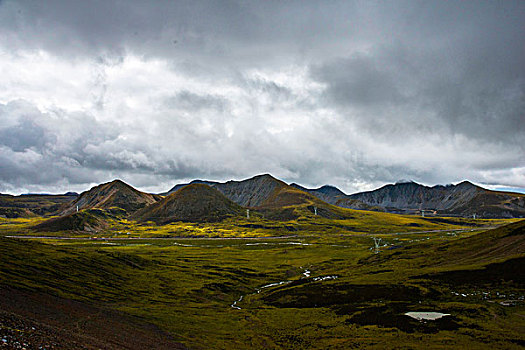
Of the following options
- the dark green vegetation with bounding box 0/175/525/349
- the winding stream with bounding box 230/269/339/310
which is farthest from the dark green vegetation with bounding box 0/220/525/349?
the winding stream with bounding box 230/269/339/310

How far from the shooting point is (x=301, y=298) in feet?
331

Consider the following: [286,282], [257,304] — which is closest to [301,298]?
[257,304]

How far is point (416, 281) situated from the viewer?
105 metres

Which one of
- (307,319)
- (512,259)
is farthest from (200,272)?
(512,259)

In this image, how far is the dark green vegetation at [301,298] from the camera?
6166 centimetres

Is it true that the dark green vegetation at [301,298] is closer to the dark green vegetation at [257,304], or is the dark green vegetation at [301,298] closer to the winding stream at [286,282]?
the dark green vegetation at [257,304]

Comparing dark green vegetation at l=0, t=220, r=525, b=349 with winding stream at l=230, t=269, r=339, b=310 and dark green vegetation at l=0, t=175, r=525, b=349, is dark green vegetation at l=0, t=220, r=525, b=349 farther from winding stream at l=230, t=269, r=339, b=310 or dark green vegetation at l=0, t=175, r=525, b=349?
winding stream at l=230, t=269, r=339, b=310

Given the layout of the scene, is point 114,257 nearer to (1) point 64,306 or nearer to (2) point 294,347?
(1) point 64,306

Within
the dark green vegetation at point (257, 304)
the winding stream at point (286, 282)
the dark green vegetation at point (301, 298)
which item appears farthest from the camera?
the winding stream at point (286, 282)

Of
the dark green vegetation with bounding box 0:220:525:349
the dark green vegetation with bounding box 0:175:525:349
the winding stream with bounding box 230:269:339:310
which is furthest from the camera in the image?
the winding stream with bounding box 230:269:339:310

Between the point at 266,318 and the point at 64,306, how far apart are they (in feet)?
150

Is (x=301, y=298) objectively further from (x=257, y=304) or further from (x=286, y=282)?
(x=286, y=282)

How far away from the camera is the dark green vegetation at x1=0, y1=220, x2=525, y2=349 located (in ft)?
202

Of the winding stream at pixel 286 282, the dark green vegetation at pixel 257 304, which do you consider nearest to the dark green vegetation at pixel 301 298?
the dark green vegetation at pixel 257 304
